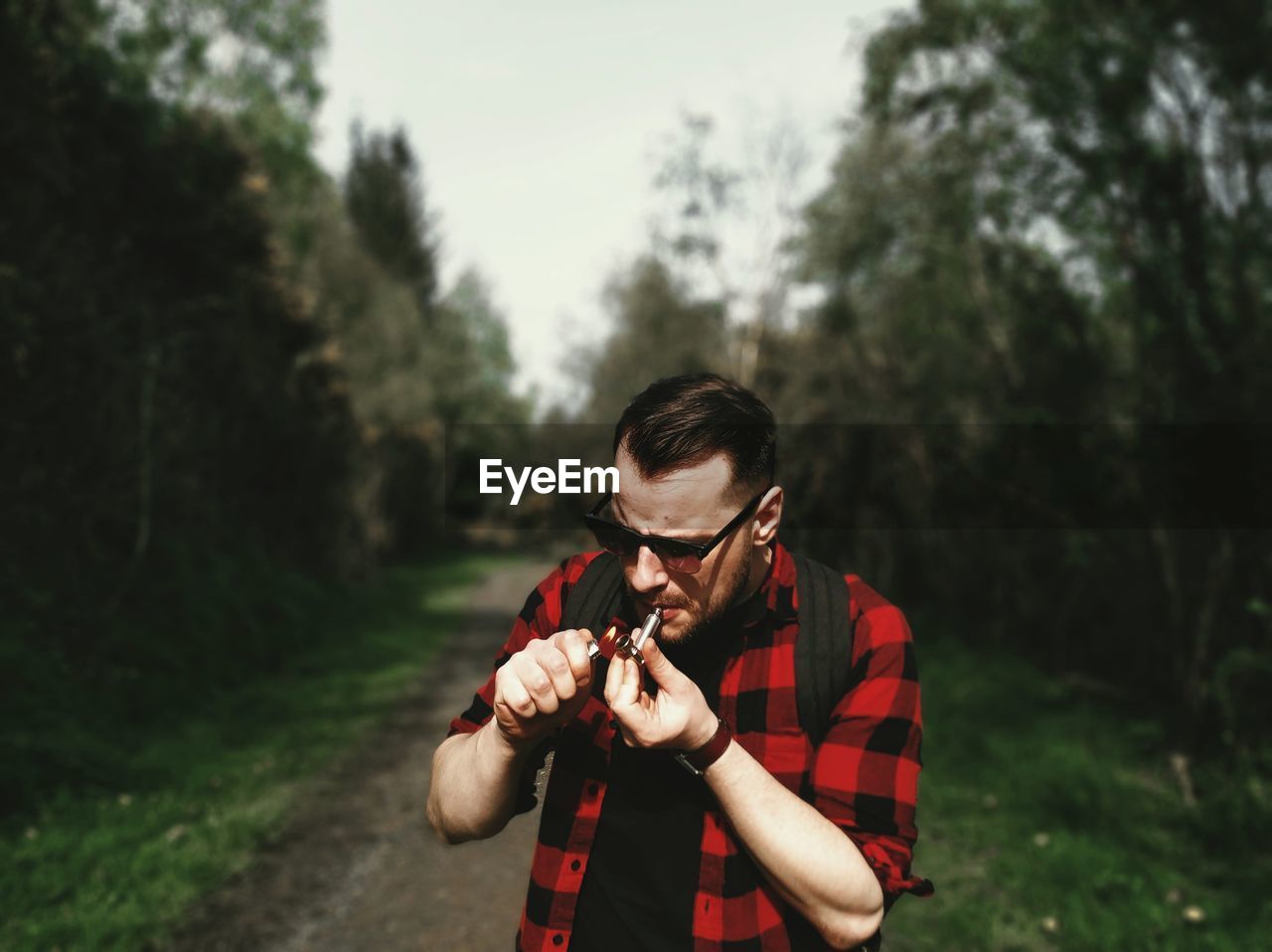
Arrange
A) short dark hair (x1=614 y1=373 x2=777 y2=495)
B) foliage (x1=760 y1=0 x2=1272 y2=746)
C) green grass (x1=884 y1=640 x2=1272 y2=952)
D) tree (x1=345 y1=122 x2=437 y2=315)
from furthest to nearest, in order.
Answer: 1. tree (x1=345 y1=122 x2=437 y2=315)
2. foliage (x1=760 y1=0 x2=1272 y2=746)
3. green grass (x1=884 y1=640 x2=1272 y2=952)
4. short dark hair (x1=614 y1=373 x2=777 y2=495)

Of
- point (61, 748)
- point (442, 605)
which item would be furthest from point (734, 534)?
point (442, 605)

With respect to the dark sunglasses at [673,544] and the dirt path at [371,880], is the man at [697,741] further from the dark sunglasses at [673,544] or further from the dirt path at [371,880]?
the dirt path at [371,880]

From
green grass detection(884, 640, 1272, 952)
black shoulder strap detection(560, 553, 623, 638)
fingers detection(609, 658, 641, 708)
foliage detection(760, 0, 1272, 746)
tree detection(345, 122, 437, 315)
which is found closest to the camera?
fingers detection(609, 658, 641, 708)

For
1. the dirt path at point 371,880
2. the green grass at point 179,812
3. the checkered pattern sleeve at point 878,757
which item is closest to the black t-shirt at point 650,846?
the checkered pattern sleeve at point 878,757

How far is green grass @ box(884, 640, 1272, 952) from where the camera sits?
14.8 ft

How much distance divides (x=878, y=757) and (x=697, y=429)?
65 centimetres

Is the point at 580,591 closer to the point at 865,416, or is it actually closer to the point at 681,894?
the point at 681,894

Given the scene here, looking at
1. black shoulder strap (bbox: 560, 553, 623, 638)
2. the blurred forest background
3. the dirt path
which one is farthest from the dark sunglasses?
the blurred forest background

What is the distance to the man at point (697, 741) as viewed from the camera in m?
1.44

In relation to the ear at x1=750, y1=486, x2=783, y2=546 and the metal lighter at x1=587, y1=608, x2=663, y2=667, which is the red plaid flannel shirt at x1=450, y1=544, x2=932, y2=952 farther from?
the metal lighter at x1=587, y1=608, x2=663, y2=667

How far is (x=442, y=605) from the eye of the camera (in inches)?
695

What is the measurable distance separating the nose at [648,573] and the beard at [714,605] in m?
0.05

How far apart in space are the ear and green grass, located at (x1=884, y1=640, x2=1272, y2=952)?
3.77m

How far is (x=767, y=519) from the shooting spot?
1.69 m
